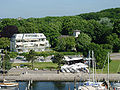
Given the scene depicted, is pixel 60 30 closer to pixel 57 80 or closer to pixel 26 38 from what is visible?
pixel 26 38

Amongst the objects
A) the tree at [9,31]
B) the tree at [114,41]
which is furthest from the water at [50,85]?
the tree at [9,31]

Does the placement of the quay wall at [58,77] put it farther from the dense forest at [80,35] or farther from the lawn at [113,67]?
the dense forest at [80,35]

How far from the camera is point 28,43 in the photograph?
6738 centimetres

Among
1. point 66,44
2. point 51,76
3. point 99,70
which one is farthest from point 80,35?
point 51,76

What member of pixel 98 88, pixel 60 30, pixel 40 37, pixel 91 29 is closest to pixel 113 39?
pixel 91 29

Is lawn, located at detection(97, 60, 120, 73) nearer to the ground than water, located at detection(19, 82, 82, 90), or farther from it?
farther from it

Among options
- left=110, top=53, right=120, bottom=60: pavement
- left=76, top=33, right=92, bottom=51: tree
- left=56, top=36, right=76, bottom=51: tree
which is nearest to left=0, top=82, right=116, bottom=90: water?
left=110, top=53, right=120, bottom=60: pavement

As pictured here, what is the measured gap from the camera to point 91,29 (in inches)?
2921

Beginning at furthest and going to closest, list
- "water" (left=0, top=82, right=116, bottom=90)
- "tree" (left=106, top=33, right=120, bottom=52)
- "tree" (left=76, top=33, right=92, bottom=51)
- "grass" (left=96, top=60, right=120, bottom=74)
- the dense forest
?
"tree" (left=76, top=33, right=92, bottom=51), the dense forest, "tree" (left=106, top=33, right=120, bottom=52), "grass" (left=96, top=60, right=120, bottom=74), "water" (left=0, top=82, right=116, bottom=90)

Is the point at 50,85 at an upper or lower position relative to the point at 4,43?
lower

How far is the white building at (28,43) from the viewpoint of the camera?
66938 millimetres

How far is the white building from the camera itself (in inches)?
2635

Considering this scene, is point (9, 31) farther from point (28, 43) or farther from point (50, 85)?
point (50, 85)

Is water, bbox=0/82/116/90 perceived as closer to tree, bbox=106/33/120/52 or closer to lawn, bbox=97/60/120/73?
lawn, bbox=97/60/120/73
